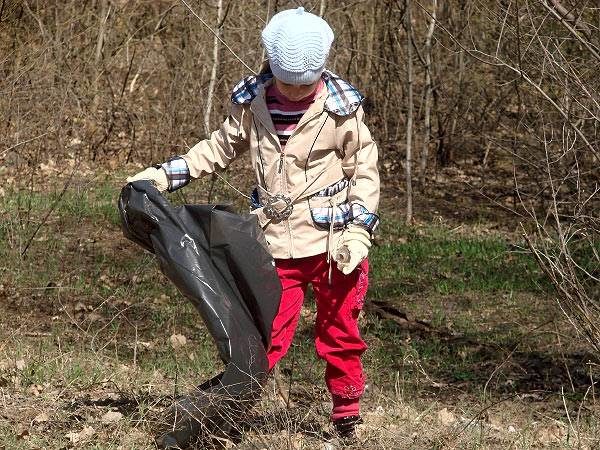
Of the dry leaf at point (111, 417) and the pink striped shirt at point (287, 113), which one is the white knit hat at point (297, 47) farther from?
the dry leaf at point (111, 417)

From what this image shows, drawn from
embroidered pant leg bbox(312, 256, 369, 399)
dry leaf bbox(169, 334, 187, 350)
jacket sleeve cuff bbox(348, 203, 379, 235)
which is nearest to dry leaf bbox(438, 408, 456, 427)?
embroidered pant leg bbox(312, 256, 369, 399)

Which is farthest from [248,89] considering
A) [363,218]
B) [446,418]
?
[446,418]

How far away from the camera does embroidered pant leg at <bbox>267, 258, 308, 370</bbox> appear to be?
4.23m

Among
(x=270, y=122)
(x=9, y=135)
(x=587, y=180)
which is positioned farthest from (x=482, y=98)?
(x=270, y=122)

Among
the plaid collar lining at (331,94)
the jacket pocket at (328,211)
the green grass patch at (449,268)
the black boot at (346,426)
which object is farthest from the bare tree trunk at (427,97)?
the black boot at (346,426)

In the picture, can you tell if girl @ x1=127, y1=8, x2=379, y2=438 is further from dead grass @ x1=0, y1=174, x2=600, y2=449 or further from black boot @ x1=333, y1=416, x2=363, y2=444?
dead grass @ x1=0, y1=174, x2=600, y2=449

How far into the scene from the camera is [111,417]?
449cm

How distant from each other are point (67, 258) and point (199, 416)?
15.5 ft

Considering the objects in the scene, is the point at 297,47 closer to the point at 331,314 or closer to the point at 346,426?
the point at 331,314

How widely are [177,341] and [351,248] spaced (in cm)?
314

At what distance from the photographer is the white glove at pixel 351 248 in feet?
13.0

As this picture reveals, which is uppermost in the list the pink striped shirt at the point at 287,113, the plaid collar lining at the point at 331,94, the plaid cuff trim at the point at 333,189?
the plaid collar lining at the point at 331,94

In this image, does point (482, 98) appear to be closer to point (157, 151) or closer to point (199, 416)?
point (157, 151)

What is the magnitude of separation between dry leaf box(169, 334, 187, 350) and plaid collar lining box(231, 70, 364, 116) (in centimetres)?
289
